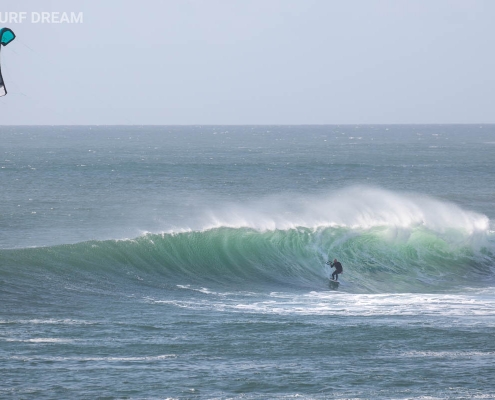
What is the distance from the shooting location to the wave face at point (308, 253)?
2353 cm

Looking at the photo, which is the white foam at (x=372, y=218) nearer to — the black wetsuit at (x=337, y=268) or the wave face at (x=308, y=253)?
the wave face at (x=308, y=253)

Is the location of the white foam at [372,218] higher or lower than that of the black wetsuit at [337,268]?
higher

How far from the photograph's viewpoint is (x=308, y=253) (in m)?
28.5

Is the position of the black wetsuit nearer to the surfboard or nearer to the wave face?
the surfboard

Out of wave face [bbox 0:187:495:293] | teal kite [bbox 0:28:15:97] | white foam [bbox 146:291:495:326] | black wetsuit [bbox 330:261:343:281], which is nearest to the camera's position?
teal kite [bbox 0:28:15:97]

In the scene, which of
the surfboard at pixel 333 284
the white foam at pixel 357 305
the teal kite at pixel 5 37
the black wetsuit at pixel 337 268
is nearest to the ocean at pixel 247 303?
the white foam at pixel 357 305

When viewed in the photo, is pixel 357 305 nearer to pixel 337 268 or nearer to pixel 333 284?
pixel 333 284

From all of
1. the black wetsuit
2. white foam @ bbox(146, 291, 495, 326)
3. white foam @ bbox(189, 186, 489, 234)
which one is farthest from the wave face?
white foam @ bbox(146, 291, 495, 326)

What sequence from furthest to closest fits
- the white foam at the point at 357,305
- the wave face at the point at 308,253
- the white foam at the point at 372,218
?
1. the white foam at the point at 372,218
2. the wave face at the point at 308,253
3. the white foam at the point at 357,305

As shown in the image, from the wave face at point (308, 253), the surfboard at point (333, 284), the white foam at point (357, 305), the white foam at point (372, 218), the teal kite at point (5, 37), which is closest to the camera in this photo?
the teal kite at point (5, 37)

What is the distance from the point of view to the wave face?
77.2 feet

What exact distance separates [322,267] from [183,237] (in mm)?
4972

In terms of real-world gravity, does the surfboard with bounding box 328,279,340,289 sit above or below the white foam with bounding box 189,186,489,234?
below

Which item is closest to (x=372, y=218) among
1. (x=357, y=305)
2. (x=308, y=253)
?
(x=308, y=253)
